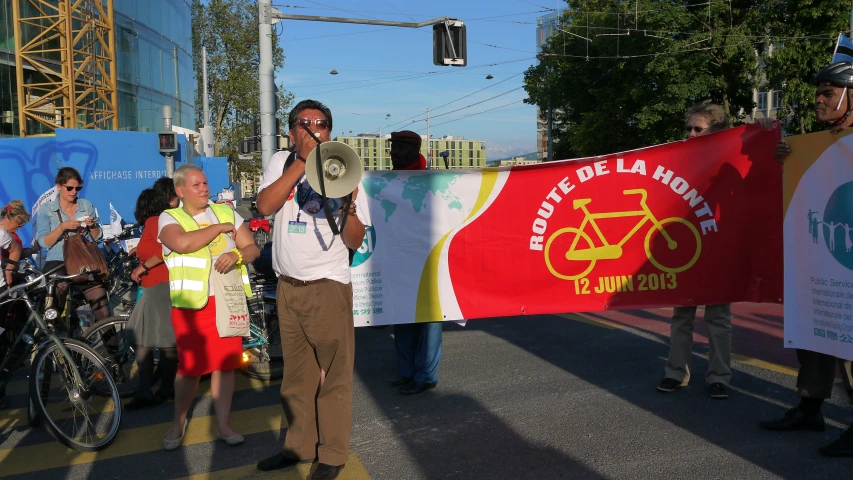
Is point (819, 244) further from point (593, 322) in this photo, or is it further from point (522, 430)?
point (593, 322)

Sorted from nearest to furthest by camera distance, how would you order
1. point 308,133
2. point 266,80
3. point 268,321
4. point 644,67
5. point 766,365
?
point 308,133 < point 766,365 < point 268,321 < point 266,80 < point 644,67

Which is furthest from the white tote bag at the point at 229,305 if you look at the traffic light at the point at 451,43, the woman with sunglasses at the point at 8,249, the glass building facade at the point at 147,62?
the glass building facade at the point at 147,62

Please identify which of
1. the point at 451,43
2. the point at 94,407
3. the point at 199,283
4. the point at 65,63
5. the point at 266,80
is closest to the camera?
the point at 199,283

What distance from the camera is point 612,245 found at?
19.5 feet

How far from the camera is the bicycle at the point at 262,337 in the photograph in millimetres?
6465

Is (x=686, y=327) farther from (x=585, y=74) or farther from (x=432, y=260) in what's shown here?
(x=585, y=74)

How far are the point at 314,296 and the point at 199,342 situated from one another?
43.4 inches

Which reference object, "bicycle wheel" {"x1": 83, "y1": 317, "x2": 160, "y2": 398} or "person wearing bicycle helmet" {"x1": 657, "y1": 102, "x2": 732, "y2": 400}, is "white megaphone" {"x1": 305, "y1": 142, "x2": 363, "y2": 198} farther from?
"person wearing bicycle helmet" {"x1": 657, "y1": 102, "x2": 732, "y2": 400}

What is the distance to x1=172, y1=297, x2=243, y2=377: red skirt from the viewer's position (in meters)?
4.70

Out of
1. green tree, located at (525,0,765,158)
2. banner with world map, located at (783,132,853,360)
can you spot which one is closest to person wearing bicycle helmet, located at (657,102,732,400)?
banner with world map, located at (783,132,853,360)

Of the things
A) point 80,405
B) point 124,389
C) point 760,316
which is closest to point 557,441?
point 80,405

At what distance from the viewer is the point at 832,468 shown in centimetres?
416

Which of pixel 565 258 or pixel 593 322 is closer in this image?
pixel 565 258

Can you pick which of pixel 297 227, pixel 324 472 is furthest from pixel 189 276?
pixel 324 472
